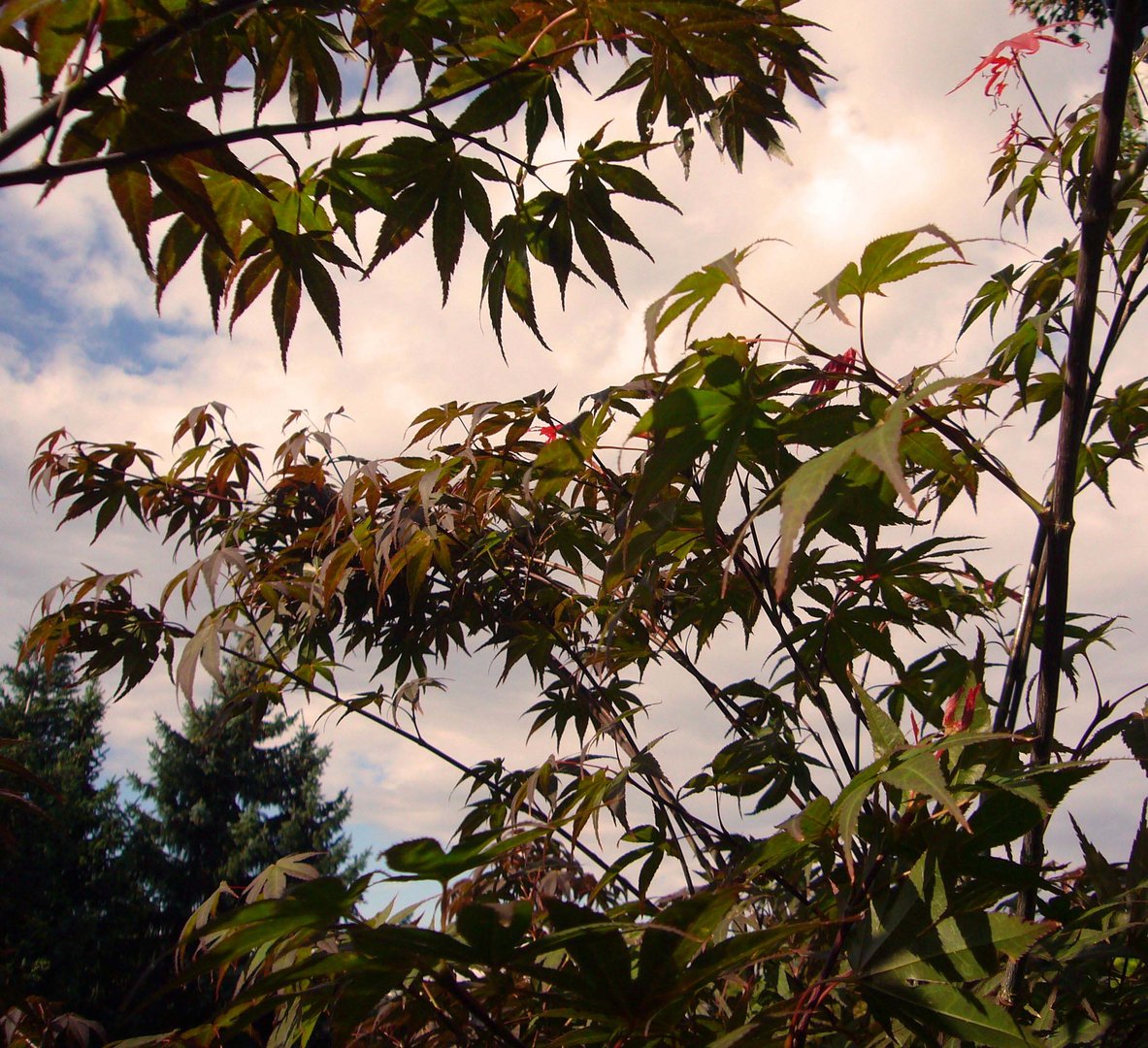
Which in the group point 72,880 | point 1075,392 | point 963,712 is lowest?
point 72,880

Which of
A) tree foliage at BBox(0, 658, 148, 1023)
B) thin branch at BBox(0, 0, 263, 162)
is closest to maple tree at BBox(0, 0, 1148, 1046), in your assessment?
thin branch at BBox(0, 0, 263, 162)

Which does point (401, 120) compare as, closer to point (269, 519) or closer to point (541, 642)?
point (541, 642)

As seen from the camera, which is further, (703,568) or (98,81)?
(703,568)

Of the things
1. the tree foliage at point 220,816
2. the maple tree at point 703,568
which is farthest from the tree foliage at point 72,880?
the maple tree at point 703,568

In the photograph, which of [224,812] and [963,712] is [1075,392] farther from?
[224,812]

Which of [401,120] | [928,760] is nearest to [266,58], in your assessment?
[401,120]

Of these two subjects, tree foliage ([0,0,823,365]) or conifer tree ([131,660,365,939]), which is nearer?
tree foliage ([0,0,823,365])

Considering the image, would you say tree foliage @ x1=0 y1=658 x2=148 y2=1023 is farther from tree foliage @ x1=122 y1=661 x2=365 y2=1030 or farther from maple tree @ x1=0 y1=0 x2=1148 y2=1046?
maple tree @ x1=0 y1=0 x2=1148 y2=1046

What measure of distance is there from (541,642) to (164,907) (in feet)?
64.8

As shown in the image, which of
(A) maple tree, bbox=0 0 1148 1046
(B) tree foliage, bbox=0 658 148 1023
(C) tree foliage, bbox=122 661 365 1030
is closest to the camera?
(A) maple tree, bbox=0 0 1148 1046

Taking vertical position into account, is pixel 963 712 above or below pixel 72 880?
above

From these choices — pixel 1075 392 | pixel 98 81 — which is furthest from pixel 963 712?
pixel 98 81

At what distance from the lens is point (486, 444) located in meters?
1.44

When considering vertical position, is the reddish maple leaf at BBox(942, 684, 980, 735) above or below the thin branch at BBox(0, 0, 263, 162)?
below
